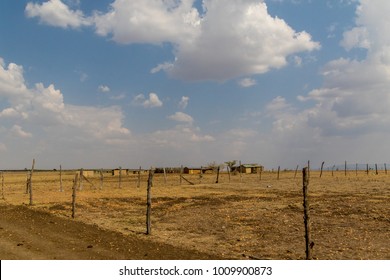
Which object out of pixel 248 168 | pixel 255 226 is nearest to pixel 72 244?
pixel 255 226

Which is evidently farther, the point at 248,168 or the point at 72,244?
the point at 248,168

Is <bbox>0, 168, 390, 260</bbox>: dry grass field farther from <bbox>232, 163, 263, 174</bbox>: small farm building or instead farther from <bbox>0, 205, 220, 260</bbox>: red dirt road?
<bbox>232, 163, 263, 174</bbox>: small farm building

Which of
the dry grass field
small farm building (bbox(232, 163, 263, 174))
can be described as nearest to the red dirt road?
the dry grass field

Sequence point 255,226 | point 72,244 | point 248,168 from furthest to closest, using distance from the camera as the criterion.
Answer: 1. point 248,168
2. point 255,226
3. point 72,244

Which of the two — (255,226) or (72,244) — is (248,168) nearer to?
(255,226)

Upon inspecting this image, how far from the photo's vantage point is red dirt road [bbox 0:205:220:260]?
11664 mm

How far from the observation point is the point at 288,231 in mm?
16094

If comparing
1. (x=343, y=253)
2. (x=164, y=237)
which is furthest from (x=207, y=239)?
(x=343, y=253)

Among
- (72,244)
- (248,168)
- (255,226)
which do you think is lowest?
(72,244)

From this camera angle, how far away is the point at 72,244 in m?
13.4

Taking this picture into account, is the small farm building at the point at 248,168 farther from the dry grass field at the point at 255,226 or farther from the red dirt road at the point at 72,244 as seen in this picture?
the red dirt road at the point at 72,244

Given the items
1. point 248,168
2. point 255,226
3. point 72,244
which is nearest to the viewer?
point 72,244

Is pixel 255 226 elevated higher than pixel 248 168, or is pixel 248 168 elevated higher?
pixel 248 168

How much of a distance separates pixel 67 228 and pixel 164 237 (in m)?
4.50
